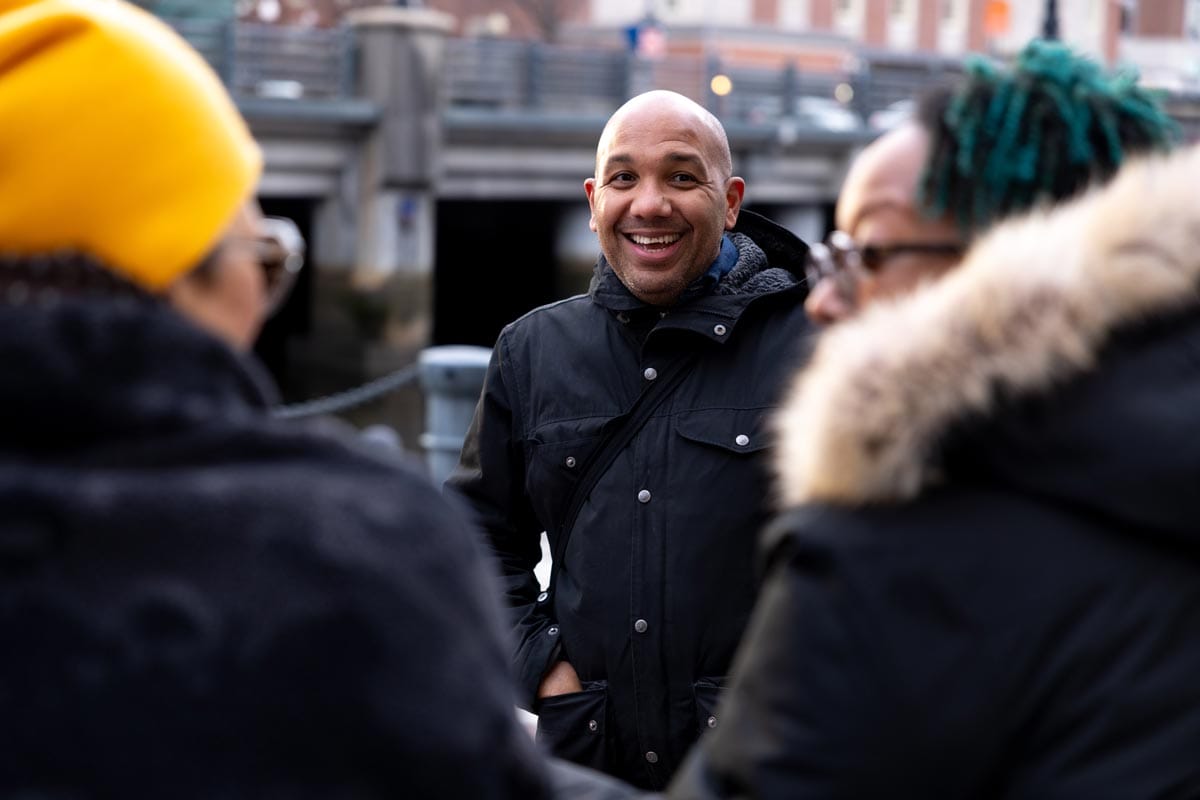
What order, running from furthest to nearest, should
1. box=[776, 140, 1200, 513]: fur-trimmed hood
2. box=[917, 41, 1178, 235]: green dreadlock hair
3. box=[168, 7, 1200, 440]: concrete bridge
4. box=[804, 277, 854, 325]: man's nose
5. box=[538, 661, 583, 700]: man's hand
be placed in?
box=[168, 7, 1200, 440]: concrete bridge
box=[538, 661, 583, 700]: man's hand
box=[804, 277, 854, 325]: man's nose
box=[917, 41, 1178, 235]: green dreadlock hair
box=[776, 140, 1200, 513]: fur-trimmed hood

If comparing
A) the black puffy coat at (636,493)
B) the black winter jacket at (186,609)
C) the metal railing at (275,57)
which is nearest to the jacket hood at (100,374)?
the black winter jacket at (186,609)

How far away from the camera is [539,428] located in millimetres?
3812

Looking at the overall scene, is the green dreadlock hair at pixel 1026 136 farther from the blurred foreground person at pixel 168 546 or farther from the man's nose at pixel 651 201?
the man's nose at pixel 651 201

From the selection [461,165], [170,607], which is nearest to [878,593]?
[170,607]

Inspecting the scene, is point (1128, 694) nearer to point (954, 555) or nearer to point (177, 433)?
point (954, 555)

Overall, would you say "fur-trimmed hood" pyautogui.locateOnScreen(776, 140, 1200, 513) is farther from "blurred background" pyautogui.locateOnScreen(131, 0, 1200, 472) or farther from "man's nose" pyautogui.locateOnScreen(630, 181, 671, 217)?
"blurred background" pyautogui.locateOnScreen(131, 0, 1200, 472)

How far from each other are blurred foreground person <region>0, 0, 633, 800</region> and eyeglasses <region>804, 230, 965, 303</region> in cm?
64

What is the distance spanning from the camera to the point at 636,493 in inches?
143

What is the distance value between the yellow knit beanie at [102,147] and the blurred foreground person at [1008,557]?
0.77m

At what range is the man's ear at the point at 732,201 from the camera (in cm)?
404

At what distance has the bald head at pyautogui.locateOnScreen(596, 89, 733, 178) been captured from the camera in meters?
3.95

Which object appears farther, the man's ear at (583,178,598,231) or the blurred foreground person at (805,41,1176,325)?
the man's ear at (583,178,598,231)

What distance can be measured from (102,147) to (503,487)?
210 cm

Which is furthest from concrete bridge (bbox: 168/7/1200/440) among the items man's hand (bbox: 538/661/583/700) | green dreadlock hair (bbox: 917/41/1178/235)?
green dreadlock hair (bbox: 917/41/1178/235)
